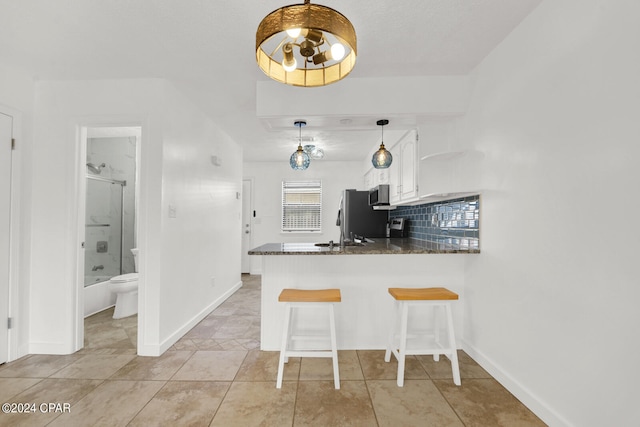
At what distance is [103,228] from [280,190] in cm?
305

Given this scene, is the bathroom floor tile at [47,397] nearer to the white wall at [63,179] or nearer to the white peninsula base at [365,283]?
the white wall at [63,179]

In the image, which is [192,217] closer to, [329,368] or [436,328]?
[329,368]

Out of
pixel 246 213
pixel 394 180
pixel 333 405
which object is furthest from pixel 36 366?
pixel 246 213

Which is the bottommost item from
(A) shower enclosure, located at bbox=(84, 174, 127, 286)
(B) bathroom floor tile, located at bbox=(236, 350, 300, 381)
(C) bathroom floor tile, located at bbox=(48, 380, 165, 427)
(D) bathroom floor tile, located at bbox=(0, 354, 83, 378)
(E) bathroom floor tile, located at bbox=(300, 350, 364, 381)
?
(D) bathroom floor tile, located at bbox=(0, 354, 83, 378)

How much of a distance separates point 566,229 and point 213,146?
360cm

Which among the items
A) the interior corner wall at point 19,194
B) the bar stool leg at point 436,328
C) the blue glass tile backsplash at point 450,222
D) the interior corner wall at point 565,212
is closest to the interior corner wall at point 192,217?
the interior corner wall at point 19,194

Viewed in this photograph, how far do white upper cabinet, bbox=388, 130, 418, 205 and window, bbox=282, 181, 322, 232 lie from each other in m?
2.51

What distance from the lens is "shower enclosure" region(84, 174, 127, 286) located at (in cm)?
418

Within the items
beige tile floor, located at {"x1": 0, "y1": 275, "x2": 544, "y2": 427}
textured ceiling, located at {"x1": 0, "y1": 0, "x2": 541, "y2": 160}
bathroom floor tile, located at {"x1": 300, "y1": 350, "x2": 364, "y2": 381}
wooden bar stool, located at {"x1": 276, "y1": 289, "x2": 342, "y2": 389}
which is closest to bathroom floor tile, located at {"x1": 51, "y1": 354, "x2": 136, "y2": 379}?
beige tile floor, located at {"x1": 0, "y1": 275, "x2": 544, "y2": 427}

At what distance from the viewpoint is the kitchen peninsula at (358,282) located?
2.69 metres

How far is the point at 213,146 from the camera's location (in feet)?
12.8

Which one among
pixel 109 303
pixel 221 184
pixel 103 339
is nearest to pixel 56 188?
pixel 103 339

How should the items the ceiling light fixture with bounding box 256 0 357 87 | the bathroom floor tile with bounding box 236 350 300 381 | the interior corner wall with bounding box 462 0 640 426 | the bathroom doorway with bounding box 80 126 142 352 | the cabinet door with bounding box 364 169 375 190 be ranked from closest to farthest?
1. the ceiling light fixture with bounding box 256 0 357 87
2. the interior corner wall with bounding box 462 0 640 426
3. the bathroom floor tile with bounding box 236 350 300 381
4. the bathroom doorway with bounding box 80 126 142 352
5. the cabinet door with bounding box 364 169 375 190

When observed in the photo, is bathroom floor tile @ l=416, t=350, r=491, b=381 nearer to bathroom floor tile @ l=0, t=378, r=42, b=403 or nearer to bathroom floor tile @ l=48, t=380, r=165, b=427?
bathroom floor tile @ l=48, t=380, r=165, b=427
